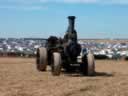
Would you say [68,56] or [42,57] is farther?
[42,57]

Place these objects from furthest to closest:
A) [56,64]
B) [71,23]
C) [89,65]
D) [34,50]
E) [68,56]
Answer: [34,50] → [71,23] → [68,56] → [89,65] → [56,64]

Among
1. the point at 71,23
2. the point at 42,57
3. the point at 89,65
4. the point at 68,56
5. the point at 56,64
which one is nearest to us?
the point at 56,64

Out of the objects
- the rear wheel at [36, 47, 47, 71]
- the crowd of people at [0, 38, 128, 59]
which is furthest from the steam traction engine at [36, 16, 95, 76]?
the crowd of people at [0, 38, 128, 59]

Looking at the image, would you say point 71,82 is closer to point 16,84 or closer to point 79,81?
point 79,81

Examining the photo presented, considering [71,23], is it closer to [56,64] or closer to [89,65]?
[89,65]

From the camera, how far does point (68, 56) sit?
2273 cm

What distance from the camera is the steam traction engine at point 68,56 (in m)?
21.8

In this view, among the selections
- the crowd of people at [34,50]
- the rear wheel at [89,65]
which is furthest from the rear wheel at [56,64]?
the crowd of people at [34,50]

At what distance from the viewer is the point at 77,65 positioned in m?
23.5

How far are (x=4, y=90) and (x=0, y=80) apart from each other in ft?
11.6

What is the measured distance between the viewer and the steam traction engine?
21.8m

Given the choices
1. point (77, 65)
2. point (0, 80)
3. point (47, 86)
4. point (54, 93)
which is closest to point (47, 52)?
point (77, 65)

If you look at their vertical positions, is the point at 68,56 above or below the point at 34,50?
above

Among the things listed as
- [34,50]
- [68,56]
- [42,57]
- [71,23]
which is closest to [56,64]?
[68,56]
